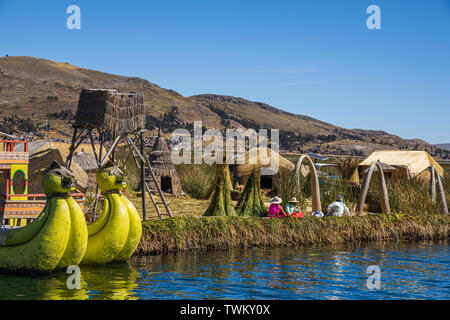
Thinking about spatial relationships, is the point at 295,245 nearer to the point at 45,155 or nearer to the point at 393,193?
the point at 393,193

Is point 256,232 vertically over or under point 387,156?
under

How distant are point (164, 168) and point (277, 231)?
8852mm

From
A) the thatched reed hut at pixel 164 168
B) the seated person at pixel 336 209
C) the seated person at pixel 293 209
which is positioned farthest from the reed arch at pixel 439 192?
the thatched reed hut at pixel 164 168

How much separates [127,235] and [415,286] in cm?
531

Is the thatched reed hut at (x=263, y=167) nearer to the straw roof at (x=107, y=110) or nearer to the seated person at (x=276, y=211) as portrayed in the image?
the seated person at (x=276, y=211)

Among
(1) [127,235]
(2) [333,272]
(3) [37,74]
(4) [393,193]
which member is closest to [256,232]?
(2) [333,272]

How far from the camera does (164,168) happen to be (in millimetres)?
21828

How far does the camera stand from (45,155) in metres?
19.2

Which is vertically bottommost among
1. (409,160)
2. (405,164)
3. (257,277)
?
(257,277)

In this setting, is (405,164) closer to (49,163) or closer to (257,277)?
(49,163)

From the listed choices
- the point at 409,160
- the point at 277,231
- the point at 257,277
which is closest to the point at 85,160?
the point at 277,231

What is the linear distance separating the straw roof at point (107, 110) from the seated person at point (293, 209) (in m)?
4.41

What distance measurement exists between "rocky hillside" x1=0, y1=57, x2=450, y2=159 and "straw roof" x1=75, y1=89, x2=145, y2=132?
45195 millimetres

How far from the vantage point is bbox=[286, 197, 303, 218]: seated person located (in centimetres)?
1451
